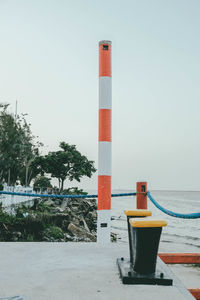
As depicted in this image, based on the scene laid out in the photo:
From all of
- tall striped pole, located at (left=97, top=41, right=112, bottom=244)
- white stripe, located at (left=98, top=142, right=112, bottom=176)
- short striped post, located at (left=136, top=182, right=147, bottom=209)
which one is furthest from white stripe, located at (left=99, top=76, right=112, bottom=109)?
short striped post, located at (left=136, top=182, right=147, bottom=209)

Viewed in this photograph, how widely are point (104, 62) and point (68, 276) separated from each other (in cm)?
334

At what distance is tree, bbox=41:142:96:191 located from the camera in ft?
130

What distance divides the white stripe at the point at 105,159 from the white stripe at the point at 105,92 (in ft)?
2.07

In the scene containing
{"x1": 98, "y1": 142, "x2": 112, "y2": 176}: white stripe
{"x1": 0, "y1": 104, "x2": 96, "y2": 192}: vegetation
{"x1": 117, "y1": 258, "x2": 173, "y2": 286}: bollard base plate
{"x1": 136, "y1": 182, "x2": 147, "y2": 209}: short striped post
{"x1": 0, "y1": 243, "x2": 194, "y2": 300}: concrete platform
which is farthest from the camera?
{"x1": 0, "y1": 104, "x2": 96, "y2": 192}: vegetation

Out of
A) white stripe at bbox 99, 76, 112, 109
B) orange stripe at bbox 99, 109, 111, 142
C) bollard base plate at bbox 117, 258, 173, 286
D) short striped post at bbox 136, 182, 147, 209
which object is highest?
white stripe at bbox 99, 76, 112, 109

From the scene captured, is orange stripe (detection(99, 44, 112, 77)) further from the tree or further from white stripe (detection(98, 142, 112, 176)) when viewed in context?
the tree

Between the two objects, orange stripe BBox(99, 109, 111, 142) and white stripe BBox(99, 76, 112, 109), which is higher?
white stripe BBox(99, 76, 112, 109)

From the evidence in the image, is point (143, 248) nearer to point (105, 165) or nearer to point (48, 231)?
point (105, 165)

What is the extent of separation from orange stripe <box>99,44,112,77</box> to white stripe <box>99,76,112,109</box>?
85mm

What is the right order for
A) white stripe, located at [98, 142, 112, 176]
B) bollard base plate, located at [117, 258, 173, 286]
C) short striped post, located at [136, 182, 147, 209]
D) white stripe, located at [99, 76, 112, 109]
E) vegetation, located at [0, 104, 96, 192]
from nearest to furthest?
bollard base plate, located at [117, 258, 173, 286] < short striped post, located at [136, 182, 147, 209] < white stripe, located at [98, 142, 112, 176] < white stripe, located at [99, 76, 112, 109] < vegetation, located at [0, 104, 96, 192]

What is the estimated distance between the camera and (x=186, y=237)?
26.8 m

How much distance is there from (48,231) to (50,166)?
1036 inches

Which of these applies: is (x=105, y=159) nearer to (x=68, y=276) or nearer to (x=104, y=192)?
(x=104, y=192)

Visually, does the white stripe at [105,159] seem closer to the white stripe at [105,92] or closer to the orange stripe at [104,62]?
the white stripe at [105,92]
